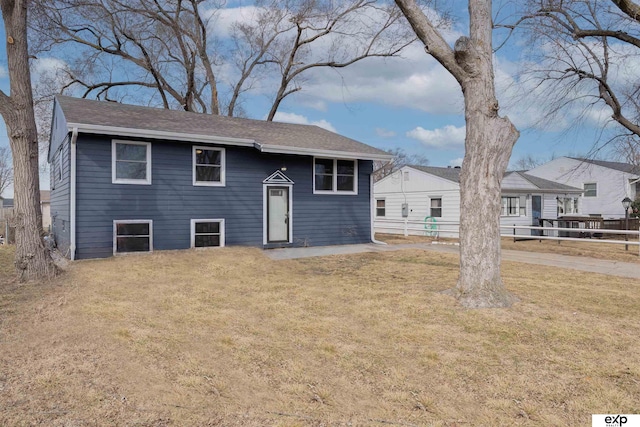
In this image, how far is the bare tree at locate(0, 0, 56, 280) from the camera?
786cm

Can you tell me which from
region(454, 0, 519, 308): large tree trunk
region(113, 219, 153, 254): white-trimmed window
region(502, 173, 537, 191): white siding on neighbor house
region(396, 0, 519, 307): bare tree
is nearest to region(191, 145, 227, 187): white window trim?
region(113, 219, 153, 254): white-trimmed window

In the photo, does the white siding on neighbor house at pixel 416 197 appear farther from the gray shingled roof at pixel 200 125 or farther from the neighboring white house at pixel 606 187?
the neighboring white house at pixel 606 187

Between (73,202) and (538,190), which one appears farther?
(538,190)

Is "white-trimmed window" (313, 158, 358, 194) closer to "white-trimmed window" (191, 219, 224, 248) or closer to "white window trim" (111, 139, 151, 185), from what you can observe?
"white-trimmed window" (191, 219, 224, 248)

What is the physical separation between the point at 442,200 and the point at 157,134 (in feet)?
48.3

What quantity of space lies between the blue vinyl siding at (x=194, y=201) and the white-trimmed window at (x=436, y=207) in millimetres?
7744

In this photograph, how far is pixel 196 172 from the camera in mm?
11891

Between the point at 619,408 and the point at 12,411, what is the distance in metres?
4.41

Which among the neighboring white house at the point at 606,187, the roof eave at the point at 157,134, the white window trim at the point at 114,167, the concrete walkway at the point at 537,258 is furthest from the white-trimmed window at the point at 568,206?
the white window trim at the point at 114,167

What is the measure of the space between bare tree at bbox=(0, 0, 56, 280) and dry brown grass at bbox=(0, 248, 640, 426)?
77cm

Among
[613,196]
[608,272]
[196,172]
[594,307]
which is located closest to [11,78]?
[196,172]

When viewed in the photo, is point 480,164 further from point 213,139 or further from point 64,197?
point 64,197

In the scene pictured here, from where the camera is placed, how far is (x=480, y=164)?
5.82m

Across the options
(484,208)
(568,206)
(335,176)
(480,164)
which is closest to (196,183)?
(335,176)
